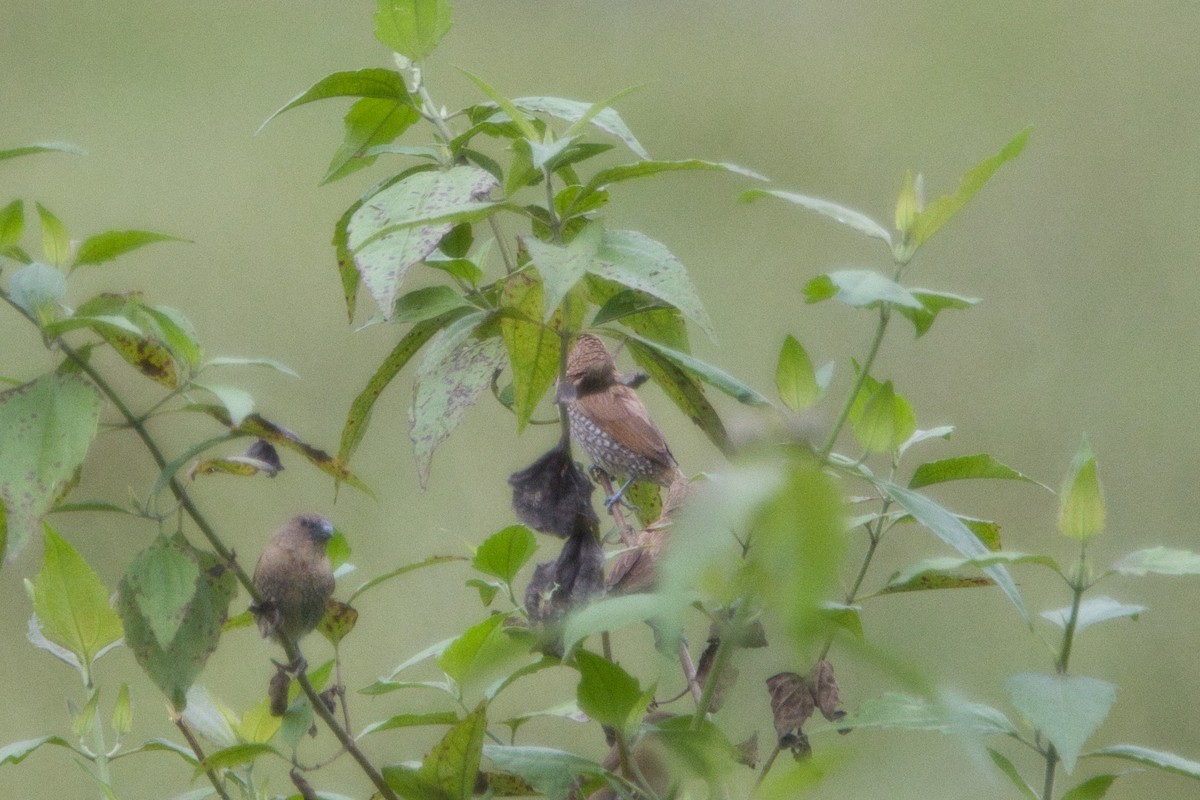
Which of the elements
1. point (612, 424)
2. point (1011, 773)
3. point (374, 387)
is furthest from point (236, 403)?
point (1011, 773)

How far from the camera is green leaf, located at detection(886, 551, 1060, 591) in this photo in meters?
0.28

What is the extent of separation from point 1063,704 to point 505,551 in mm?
179

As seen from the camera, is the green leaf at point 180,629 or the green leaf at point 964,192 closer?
the green leaf at point 964,192

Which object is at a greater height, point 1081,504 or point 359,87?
point 359,87

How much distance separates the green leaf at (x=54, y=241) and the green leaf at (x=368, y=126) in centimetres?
10

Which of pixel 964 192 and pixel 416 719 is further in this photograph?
pixel 416 719

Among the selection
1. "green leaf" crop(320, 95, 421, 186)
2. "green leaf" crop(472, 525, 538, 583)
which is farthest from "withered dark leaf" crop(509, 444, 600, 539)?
"green leaf" crop(320, 95, 421, 186)

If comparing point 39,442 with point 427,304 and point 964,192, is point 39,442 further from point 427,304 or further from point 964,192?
point 964,192

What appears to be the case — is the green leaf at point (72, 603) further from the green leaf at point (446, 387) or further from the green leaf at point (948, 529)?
the green leaf at point (948, 529)

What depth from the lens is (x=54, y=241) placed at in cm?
41

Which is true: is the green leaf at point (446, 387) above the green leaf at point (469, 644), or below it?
above

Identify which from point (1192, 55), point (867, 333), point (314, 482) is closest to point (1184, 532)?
point (867, 333)

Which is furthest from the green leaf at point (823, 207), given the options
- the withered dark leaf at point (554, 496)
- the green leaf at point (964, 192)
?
the withered dark leaf at point (554, 496)

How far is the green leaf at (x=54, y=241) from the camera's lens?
408 millimetres
